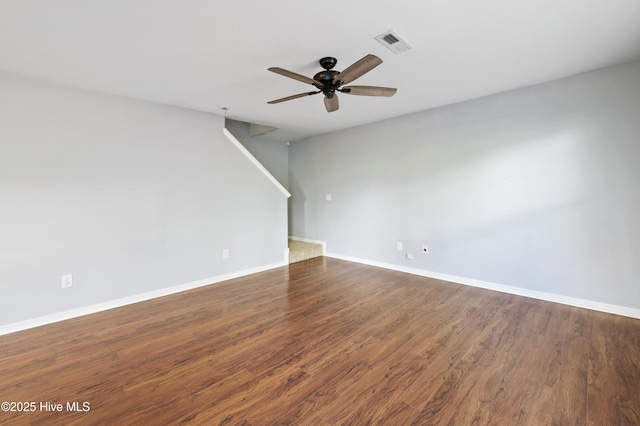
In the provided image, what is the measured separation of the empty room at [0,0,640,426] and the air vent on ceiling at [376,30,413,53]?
24mm

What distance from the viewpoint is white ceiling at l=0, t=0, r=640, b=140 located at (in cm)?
175

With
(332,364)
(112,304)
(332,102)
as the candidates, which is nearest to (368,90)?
(332,102)

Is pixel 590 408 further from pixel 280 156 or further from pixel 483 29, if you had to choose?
pixel 280 156

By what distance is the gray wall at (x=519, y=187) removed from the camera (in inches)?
107

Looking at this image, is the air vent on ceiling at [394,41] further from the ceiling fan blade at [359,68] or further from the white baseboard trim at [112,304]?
the white baseboard trim at [112,304]

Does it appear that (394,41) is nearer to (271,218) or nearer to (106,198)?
(271,218)

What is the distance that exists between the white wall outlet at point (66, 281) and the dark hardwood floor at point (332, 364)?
381mm

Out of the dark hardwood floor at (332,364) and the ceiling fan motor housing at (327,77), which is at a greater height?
the ceiling fan motor housing at (327,77)

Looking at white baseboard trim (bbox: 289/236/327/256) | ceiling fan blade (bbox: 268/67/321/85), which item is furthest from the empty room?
white baseboard trim (bbox: 289/236/327/256)

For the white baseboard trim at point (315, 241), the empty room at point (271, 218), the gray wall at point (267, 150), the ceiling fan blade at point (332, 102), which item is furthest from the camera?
the white baseboard trim at point (315, 241)

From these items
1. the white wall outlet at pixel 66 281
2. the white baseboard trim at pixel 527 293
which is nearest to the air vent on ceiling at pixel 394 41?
the white baseboard trim at pixel 527 293

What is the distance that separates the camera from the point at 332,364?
6.63ft

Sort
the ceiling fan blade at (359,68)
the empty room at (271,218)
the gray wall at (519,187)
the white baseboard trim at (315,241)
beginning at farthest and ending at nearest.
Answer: the white baseboard trim at (315,241)
the gray wall at (519,187)
the ceiling fan blade at (359,68)
the empty room at (271,218)

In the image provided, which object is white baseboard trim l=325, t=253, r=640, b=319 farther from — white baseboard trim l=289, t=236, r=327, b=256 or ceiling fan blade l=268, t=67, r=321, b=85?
ceiling fan blade l=268, t=67, r=321, b=85
